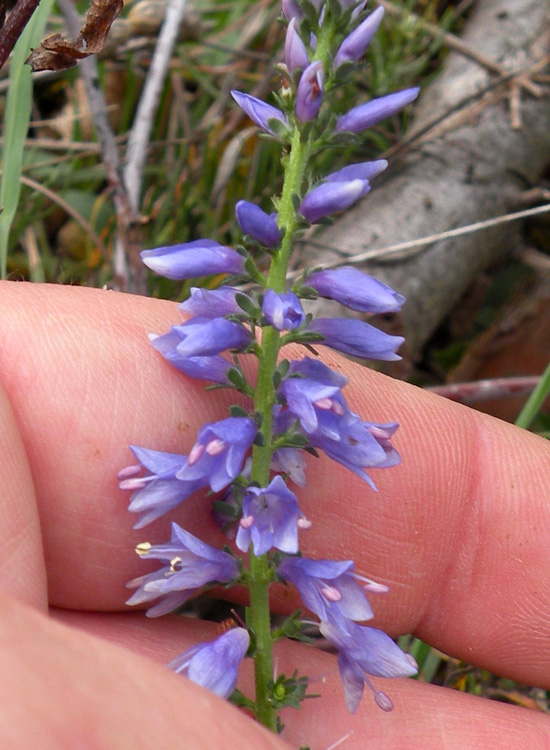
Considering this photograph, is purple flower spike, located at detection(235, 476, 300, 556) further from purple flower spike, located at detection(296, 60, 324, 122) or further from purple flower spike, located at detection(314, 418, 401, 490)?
purple flower spike, located at detection(296, 60, 324, 122)

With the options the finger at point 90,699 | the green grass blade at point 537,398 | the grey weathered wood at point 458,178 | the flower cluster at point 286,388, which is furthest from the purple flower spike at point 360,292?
the grey weathered wood at point 458,178

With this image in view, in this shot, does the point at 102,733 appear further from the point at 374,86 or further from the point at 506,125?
the point at 506,125

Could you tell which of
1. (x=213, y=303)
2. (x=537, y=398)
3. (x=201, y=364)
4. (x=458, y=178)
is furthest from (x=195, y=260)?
(x=458, y=178)

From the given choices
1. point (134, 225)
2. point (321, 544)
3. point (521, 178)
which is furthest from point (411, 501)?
point (521, 178)

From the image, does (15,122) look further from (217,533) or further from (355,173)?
(217,533)

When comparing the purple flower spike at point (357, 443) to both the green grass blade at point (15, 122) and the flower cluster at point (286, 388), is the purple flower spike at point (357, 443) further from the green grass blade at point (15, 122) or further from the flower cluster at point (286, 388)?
the green grass blade at point (15, 122)

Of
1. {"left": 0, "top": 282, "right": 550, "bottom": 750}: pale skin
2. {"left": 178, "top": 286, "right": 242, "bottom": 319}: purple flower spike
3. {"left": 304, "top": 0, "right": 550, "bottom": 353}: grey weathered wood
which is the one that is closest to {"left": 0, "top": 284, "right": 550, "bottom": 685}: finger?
{"left": 0, "top": 282, "right": 550, "bottom": 750}: pale skin
